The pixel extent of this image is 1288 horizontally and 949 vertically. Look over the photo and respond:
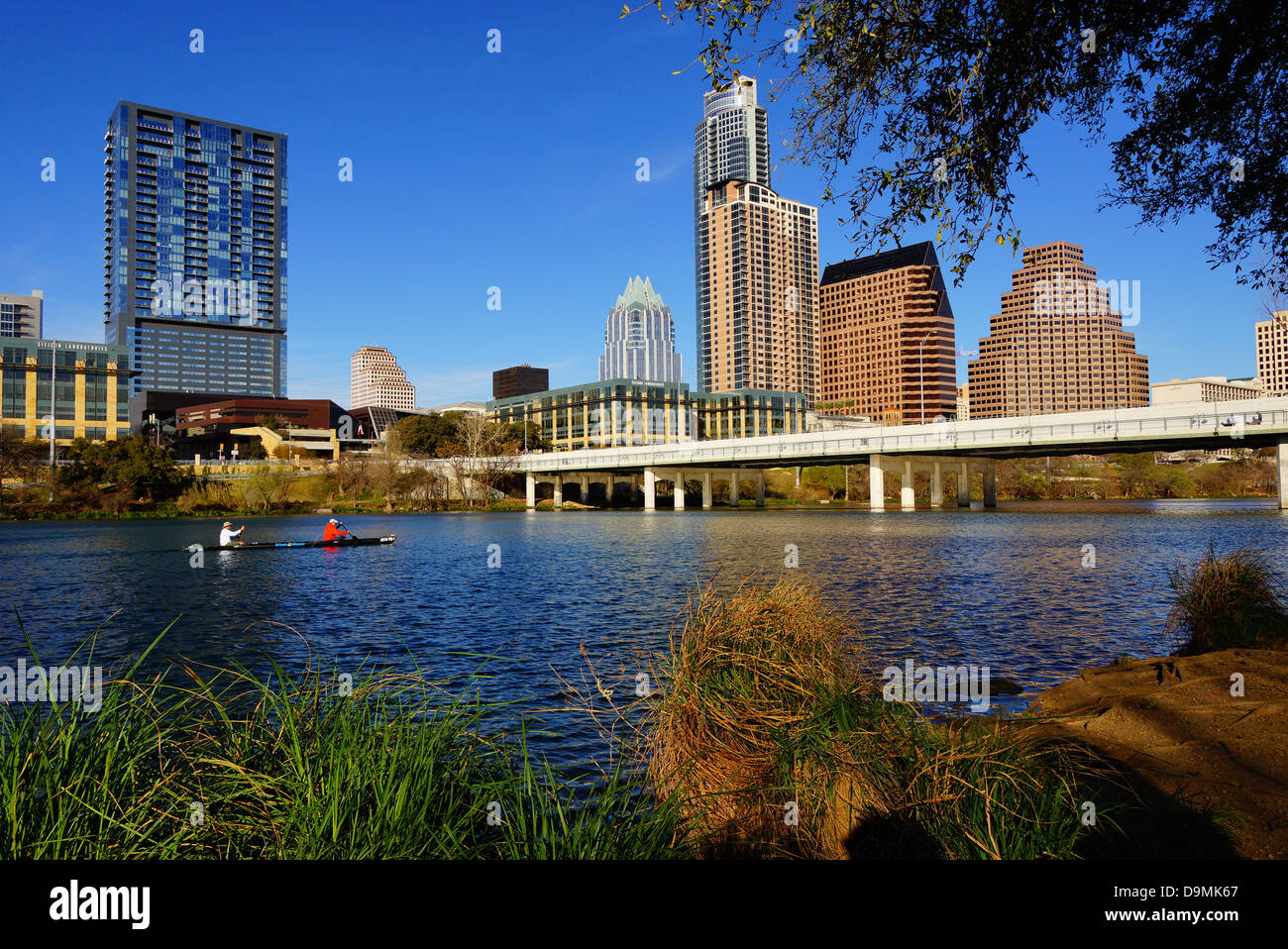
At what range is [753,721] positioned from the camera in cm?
722

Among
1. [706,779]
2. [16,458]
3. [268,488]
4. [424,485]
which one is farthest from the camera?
[424,485]

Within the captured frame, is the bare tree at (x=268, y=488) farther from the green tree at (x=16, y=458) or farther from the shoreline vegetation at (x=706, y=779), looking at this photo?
the shoreline vegetation at (x=706, y=779)

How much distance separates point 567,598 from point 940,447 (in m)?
61.3

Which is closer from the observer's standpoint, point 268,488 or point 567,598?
point 567,598

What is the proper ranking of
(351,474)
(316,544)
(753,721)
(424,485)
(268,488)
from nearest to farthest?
(753,721)
(316,544)
(268,488)
(351,474)
(424,485)

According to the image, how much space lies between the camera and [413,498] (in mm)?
110812

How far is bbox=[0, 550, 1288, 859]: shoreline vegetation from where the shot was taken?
4.94 metres

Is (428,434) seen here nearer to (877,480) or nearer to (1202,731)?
(877,480)

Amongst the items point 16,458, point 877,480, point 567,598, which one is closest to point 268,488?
point 16,458

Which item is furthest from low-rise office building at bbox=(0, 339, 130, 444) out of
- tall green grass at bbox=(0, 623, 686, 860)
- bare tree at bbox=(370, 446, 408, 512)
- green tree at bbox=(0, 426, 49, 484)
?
tall green grass at bbox=(0, 623, 686, 860)

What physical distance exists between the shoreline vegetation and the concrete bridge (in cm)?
6518

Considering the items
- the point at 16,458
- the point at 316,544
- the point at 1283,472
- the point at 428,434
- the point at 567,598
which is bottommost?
the point at 567,598
